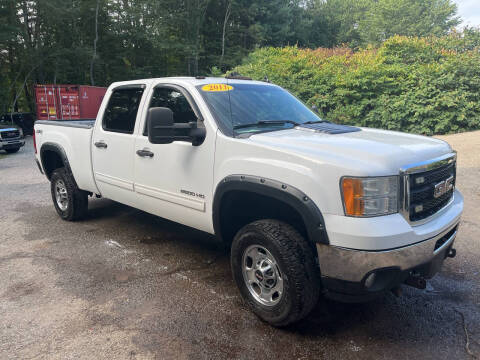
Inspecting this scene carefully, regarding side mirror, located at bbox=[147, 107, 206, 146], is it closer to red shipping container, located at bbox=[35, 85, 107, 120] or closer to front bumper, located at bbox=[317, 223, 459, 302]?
front bumper, located at bbox=[317, 223, 459, 302]

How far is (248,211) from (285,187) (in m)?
0.76

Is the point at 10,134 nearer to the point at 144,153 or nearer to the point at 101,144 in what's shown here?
the point at 101,144

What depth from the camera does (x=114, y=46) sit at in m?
30.8

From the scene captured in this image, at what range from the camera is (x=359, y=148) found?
2689mm

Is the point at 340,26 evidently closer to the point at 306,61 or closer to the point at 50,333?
the point at 306,61

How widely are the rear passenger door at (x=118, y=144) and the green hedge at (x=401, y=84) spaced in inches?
366

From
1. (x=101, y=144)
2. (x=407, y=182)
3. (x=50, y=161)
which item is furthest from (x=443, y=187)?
(x=50, y=161)

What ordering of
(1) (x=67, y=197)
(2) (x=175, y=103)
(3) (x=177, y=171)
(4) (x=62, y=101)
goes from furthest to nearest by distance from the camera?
(4) (x=62, y=101), (1) (x=67, y=197), (2) (x=175, y=103), (3) (x=177, y=171)

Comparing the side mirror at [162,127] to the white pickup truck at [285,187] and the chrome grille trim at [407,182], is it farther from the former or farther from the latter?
the chrome grille trim at [407,182]

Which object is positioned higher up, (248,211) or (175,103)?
(175,103)

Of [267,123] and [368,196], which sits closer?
[368,196]

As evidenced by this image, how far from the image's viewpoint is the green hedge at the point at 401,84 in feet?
38.0

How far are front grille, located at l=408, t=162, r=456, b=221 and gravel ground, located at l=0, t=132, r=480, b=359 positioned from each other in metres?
0.92

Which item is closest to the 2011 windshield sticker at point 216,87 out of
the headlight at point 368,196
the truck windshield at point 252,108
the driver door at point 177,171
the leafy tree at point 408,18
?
the truck windshield at point 252,108
